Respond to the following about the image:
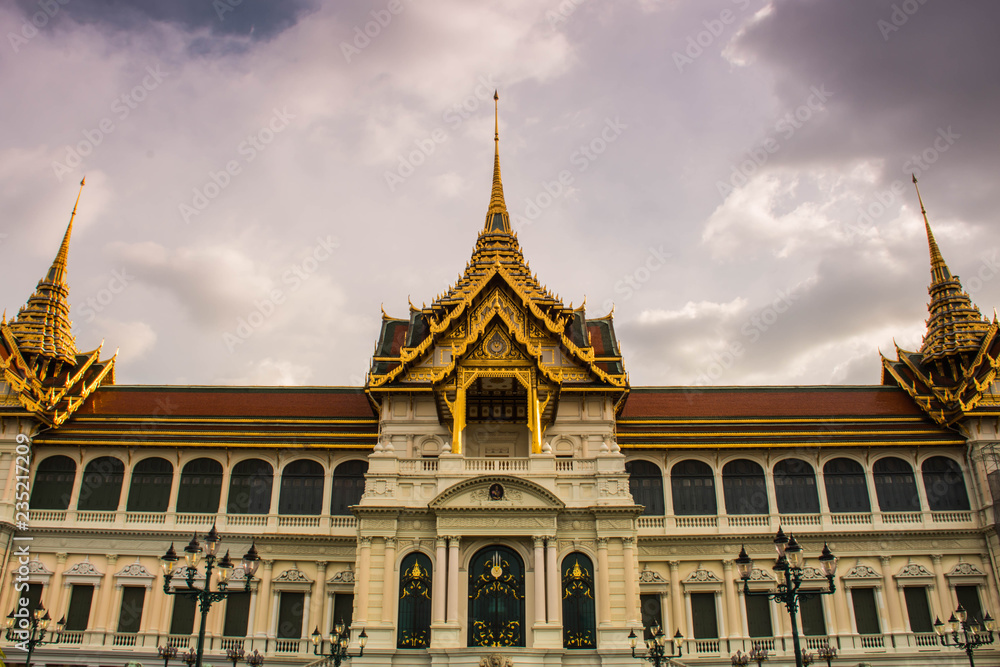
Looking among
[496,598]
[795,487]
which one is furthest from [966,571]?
[496,598]

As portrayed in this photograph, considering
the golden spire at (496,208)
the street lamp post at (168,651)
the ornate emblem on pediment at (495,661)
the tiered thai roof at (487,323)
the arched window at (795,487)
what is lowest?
the ornate emblem on pediment at (495,661)

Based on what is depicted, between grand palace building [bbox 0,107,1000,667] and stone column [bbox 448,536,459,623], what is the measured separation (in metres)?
0.28

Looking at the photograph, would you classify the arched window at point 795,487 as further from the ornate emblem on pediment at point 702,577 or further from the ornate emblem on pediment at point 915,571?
the ornate emblem on pediment at point 702,577

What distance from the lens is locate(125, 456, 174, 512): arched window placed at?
1236 inches

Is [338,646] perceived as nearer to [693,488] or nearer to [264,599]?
[264,599]

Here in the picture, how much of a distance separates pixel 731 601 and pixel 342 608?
1516cm

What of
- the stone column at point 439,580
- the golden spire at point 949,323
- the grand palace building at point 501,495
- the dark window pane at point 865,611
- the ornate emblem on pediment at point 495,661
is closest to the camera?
the ornate emblem on pediment at point 495,661

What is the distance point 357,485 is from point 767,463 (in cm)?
1739

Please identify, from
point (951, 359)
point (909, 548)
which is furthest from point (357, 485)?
point (951, 359)

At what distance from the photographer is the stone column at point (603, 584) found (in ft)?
76.8

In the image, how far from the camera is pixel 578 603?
23891 millimetres

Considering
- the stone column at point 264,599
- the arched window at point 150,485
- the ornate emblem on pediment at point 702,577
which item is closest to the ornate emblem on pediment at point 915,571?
the ornate emblem on pediment at point 702,577

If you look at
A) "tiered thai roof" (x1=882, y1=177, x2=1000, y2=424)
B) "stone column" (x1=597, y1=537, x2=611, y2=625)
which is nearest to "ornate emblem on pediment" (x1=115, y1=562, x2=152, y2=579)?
"stone column" (x1=597, y1=537, x2=611, y2=625)

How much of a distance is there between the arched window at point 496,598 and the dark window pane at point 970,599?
18.4 m
